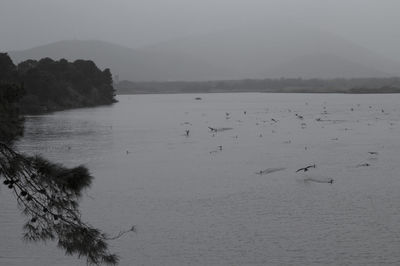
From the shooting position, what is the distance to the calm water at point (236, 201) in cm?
1533

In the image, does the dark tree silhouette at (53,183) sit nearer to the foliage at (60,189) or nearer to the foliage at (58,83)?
the foliage at (60,189)

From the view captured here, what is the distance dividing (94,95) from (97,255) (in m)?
90.0

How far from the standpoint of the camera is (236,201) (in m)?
21.0

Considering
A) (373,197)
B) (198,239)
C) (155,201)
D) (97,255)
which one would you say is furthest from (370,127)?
(97,255)

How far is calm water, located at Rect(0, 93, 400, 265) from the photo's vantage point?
1533 cm

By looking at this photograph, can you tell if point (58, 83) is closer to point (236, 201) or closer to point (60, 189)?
point (236, 201)

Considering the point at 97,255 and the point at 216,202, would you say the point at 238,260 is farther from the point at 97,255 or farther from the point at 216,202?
the point at 97,255

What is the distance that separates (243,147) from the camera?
123 feet

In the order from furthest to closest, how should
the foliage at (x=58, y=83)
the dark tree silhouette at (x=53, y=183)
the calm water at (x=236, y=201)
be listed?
the foliage at (x=58, y=83) < the calm water at (x=236, y=201) < the dark tree silhouette at (x=53, y=183)

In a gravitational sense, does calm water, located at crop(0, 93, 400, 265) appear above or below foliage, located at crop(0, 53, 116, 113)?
below

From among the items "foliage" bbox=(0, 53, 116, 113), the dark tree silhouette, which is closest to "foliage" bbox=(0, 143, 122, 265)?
the dark tree silhouette

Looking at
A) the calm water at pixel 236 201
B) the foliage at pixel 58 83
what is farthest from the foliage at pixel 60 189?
the foliage at pixel 58 83

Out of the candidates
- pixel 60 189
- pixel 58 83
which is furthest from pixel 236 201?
pixel 58 83

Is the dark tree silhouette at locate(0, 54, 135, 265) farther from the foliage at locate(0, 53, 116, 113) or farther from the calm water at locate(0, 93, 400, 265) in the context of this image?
the foliage at locate(0, 53, 116, 113)
